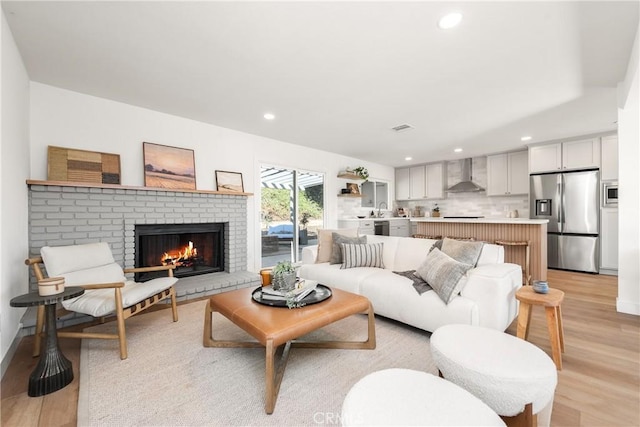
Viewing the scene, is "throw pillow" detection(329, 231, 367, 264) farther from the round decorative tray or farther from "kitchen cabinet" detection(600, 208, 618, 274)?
"kitchen cabinet" detection(600, 208, 618, 274)

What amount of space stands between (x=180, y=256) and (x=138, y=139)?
1.66m

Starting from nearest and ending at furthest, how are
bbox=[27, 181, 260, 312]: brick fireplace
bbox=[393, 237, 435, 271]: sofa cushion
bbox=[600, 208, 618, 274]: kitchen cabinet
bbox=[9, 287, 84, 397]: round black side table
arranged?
bbox=[9, 287, 84, 397]: round black side table → bbox=[27, 181, 260, 312]: brick fireplace → bbox=[393, 237, 435, 271]: sofa cushion → bbox=[600, 208, 618, 274]: kitchen cabinet

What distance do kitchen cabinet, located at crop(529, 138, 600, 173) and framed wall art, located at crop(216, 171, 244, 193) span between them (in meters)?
5.48

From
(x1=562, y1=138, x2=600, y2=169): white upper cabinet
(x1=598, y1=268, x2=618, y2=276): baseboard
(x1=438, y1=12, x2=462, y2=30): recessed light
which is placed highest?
(x1=438, y1=12, x2=462, y2=30): recessed light

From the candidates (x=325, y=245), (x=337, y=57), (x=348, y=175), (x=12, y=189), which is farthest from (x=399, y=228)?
(x=12, y=189)

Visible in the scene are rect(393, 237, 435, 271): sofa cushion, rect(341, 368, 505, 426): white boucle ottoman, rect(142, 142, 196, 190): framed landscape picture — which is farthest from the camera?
rect(142, 142, 196, 190): framed landscape picture

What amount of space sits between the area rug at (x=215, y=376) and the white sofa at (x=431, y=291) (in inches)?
9.0

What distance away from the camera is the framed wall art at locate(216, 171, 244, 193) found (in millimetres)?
4229

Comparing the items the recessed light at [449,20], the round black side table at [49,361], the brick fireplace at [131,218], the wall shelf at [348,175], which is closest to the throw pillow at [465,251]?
the recessed light at [449,20]

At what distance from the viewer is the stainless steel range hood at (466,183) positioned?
6.41 metres

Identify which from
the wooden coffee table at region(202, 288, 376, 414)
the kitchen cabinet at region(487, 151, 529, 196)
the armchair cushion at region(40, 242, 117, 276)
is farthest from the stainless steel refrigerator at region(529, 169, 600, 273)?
the armchair cushion at region(40, 242, 117, 276)

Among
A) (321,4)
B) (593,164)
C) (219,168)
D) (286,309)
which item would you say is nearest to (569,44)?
(321,4)

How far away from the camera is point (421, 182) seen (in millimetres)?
7371

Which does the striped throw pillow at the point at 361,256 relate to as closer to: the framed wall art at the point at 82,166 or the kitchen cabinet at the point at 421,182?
the framed wall art at the point at 82,166
